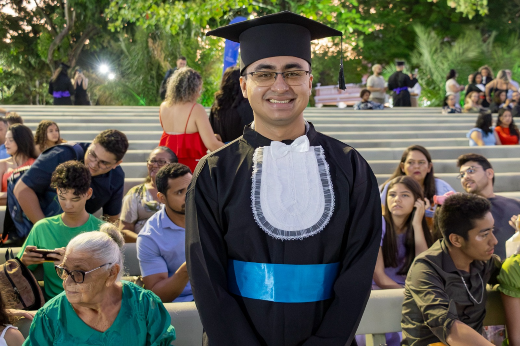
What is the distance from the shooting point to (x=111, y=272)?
2393 millimetres

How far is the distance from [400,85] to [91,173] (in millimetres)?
8897

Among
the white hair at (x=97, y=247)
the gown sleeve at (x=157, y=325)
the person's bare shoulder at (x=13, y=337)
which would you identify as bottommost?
the person's bare shoulder at (x=13, y=337)

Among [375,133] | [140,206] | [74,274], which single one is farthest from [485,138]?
[74,274]

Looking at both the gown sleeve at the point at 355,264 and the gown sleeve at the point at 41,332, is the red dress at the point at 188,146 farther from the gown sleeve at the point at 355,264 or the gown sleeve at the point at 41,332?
the gown sleeve at the point at 355,264

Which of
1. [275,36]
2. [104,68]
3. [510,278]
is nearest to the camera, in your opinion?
[275,36]

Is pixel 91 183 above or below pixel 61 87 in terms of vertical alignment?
below

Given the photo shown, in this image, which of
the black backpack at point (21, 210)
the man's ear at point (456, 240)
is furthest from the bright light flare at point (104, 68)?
the man's ear at point (456, 240)

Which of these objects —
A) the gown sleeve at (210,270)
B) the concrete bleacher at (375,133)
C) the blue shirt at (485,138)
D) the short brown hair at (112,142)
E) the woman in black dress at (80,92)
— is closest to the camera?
the gown sleeve at (210,270)

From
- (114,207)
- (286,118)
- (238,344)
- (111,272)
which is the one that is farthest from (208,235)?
(114,207)

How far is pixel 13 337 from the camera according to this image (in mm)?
2445

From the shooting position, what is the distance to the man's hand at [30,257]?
9.40 ft

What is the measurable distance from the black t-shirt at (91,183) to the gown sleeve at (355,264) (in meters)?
2.64

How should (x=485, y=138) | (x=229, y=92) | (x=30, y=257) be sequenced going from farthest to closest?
1. (x=485, y=138)
2. (x=229, y=92)
3. (x=30, y=257)

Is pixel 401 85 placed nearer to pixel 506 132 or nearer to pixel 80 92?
pixel 506 132
